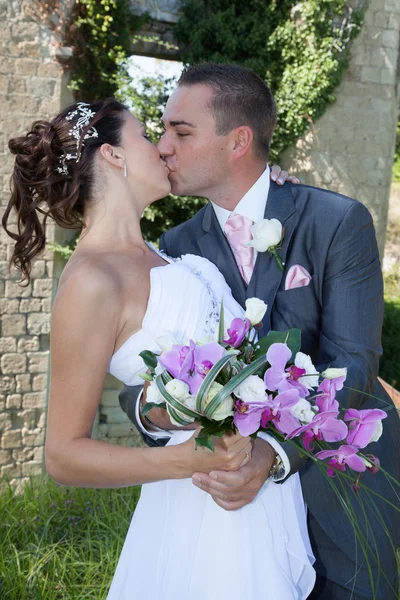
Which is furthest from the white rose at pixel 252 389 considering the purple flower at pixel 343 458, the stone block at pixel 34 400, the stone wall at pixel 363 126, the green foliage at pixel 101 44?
the stone wall at pixel 363 126

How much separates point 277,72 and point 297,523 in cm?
894

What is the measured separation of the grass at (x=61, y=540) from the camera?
382cm

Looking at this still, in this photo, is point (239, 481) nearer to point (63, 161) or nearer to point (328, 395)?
point (328, 395)

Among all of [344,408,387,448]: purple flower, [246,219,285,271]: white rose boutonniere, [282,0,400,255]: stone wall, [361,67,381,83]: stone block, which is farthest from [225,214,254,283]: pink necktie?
[361,67,381,83]: stone block

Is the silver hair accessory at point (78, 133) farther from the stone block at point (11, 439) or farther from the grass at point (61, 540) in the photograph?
the stone block at point (11, 439)

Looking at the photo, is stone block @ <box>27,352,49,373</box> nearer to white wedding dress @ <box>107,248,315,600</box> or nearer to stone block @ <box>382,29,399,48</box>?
stone block @ <box>382,29,399,48</box>

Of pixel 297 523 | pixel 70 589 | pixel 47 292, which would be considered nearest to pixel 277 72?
pixel 47 292

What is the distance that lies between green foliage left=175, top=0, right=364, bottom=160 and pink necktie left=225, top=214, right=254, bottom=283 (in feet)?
24.5

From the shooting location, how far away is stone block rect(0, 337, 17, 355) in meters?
9.38

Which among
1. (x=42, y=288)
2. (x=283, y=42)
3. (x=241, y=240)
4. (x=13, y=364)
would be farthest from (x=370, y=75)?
(x=241, y=240)

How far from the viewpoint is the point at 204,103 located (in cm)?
305

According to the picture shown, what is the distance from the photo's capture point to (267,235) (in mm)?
2533

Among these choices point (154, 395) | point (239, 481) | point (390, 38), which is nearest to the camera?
point (154, 395)

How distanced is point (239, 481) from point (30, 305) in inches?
310
